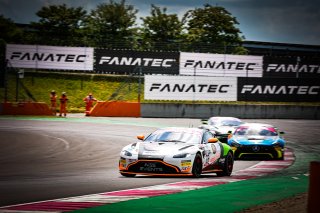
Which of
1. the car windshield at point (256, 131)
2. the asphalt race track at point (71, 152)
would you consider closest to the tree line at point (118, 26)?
the asphalt race track at point (71, 152)

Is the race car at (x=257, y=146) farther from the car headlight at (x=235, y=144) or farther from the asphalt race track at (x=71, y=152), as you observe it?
the asphalt race track at (x=71, y=152)

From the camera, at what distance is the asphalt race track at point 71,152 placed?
12.4m

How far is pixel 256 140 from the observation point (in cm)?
2066

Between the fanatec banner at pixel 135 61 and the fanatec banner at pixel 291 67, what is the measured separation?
20.5 ft

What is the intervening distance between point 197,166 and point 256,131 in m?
7.03

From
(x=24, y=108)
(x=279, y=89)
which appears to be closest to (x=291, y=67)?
(x=279, y=89)

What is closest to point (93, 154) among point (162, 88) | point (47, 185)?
point (47, 185)

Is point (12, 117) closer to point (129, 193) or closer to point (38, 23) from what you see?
point (38, 23)

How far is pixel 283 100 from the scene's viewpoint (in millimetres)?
45062

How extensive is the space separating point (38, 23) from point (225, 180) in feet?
141

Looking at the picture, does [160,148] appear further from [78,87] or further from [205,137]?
[78,87]

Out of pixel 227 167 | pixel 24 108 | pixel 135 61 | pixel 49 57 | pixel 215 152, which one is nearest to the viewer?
pixel 215 152

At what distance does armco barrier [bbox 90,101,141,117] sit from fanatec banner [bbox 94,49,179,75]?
449 cm

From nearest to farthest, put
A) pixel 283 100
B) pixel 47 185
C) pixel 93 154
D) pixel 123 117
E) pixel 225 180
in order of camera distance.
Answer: pixel 47 185 < pixel 225 180 < pixel 93 154 < pixel 123 117 < pixel 283 100
